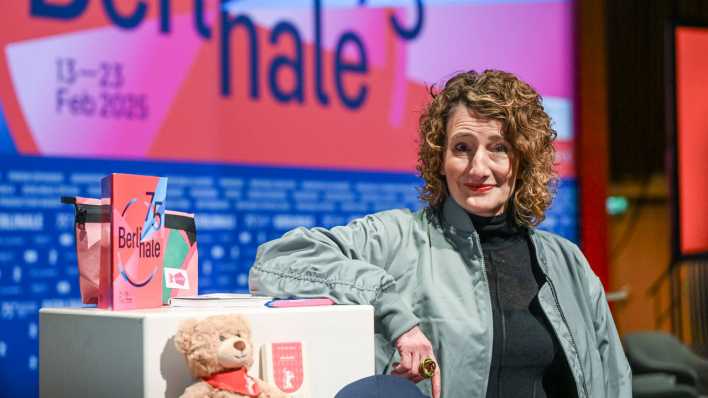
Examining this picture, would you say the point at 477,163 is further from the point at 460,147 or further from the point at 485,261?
the point at 485,261

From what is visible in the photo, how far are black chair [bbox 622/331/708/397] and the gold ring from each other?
3.00 m

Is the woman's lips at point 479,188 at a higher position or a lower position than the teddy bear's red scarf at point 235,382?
higher

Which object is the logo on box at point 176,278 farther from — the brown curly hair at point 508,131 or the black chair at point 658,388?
the black chair at point 658,388

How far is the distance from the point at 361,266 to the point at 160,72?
208 centimetres

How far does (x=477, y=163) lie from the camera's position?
1857 millimetres

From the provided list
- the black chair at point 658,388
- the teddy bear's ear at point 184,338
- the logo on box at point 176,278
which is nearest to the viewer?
the teddy bear's ear at point 184,338

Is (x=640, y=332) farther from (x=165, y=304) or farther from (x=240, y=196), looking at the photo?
(x=165, y=304)

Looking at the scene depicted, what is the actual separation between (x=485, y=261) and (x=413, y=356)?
0.42 metres

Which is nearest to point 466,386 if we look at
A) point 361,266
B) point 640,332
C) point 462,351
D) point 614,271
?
point 462,351

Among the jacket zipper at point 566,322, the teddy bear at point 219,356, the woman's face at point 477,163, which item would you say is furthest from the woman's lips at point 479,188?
the teddy bear at point 219,356

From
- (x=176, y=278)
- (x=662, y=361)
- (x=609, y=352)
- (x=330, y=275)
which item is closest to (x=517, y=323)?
(x=609, y=352)

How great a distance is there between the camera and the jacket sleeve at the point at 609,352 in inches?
75.3

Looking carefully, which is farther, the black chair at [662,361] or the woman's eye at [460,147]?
the black chair at [662,361]

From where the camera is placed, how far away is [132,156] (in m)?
3.36
